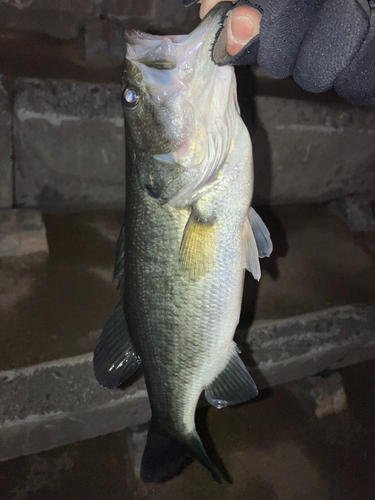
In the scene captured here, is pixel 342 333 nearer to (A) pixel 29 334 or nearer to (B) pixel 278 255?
(B) pixel 278 255

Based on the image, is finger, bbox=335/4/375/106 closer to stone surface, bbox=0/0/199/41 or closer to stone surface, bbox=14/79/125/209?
stone surface, bbox=14/79/125/209

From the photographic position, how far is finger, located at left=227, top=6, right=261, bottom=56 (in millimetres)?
1070

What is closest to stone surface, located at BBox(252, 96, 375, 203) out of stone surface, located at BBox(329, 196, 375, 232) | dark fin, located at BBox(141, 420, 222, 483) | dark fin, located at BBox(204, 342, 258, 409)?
stone surface, located at BBox(329, 196, 375, 232)

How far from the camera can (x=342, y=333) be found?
293 centimetres

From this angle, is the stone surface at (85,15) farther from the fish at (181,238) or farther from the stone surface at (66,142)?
the fish at (181,238)

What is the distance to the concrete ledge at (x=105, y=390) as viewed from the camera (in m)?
2.08

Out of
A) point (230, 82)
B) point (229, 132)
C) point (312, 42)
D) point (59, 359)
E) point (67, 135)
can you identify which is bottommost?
point (59, 359)

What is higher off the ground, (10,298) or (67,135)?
(67,135)

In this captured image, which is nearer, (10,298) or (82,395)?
(82,395)

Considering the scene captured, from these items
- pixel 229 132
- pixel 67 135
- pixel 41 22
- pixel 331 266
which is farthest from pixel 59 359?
pixel 41 22

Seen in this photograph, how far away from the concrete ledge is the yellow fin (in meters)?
1.30

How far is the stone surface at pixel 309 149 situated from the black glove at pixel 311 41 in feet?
8.59

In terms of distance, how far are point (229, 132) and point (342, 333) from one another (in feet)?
7.66

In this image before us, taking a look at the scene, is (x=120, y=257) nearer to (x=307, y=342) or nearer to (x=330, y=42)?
(x=330, y=42)
